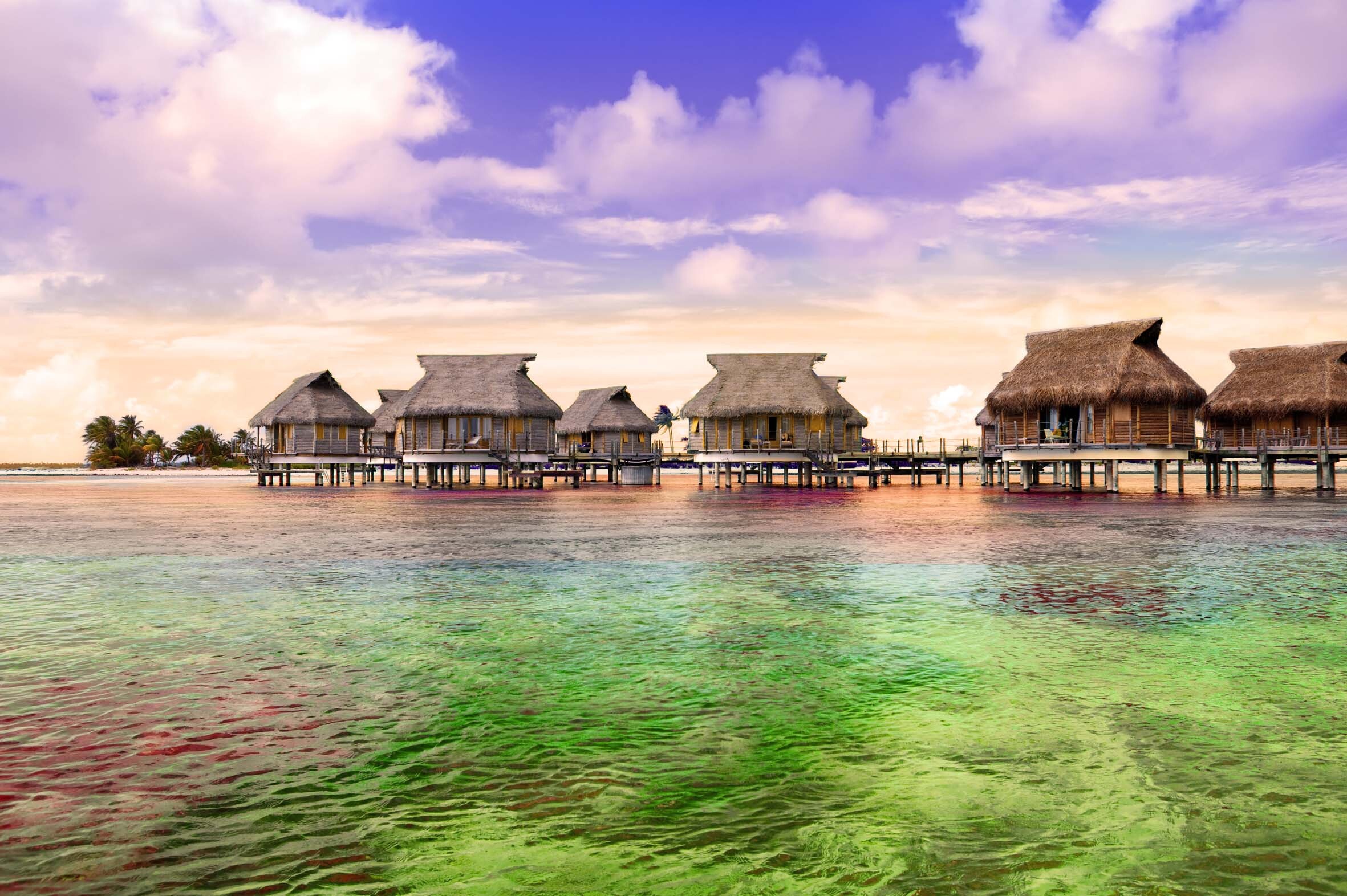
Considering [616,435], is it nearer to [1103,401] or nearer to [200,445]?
[1103,401]

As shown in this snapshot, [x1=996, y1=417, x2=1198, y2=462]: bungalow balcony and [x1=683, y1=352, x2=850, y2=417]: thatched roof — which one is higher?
[x1=683, y1=352, x2=850, y2=417]: thatched roof

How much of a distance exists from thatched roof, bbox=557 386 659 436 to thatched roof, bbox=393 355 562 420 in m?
7.05

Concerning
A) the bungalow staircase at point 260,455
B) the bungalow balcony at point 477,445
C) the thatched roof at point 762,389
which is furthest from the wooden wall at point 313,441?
the thatched roof at point 762,389

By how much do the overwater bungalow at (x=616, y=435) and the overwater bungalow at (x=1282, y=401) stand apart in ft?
101

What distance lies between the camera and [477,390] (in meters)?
54.0

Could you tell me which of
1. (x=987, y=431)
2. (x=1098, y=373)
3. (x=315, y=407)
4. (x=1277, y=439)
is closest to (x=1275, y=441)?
(x=1277, y=439)

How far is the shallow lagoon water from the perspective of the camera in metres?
4.92

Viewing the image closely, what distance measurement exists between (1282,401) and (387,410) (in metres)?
55.2

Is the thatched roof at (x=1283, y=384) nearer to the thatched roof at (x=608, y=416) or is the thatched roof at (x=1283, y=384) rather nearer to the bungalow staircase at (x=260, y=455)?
the thatched roof at (x=608, y=416)

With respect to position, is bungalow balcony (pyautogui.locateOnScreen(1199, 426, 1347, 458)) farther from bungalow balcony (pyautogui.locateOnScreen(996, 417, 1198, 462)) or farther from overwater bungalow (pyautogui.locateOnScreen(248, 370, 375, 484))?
overwater bungalow (pyautogui.locateOnScreen(248, 370, 375, 484))

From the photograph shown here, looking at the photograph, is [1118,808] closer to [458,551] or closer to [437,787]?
[437,787]

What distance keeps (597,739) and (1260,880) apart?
4.03 meters

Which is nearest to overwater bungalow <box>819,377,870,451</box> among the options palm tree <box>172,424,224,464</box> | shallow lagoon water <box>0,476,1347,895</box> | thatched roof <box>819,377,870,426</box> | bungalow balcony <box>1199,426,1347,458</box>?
thatched roof <box>819,377,870,426</box>

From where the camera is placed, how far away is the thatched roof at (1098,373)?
1531 inches
